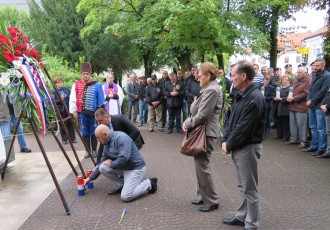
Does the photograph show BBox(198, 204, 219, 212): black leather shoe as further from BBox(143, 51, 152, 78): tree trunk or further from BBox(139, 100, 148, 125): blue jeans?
BBox(143, 51, 152, 78): tree trunk

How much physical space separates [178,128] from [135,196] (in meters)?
5.99

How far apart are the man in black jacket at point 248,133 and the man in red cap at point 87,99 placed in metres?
4.14

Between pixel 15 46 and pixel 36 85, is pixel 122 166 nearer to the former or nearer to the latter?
pixel 36 85

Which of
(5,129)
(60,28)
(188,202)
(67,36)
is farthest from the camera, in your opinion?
(67,36)

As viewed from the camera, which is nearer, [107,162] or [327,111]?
[107,162]

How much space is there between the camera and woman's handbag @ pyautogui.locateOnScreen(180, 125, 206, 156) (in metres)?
4.20

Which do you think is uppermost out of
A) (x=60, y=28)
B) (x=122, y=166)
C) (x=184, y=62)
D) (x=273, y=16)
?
(x=60, y=28)

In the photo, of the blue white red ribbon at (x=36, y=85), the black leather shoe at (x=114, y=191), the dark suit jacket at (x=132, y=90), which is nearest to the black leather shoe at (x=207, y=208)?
the black leather shoe at (x=114, y=191)

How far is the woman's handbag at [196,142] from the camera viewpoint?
4.20 m

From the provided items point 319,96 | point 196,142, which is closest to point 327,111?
point 319,96

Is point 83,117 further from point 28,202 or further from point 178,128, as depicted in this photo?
point 178,128

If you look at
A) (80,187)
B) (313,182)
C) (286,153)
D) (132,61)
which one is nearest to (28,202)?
(80,187)

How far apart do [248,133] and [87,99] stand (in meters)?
4.43

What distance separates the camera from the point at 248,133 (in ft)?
11.4
